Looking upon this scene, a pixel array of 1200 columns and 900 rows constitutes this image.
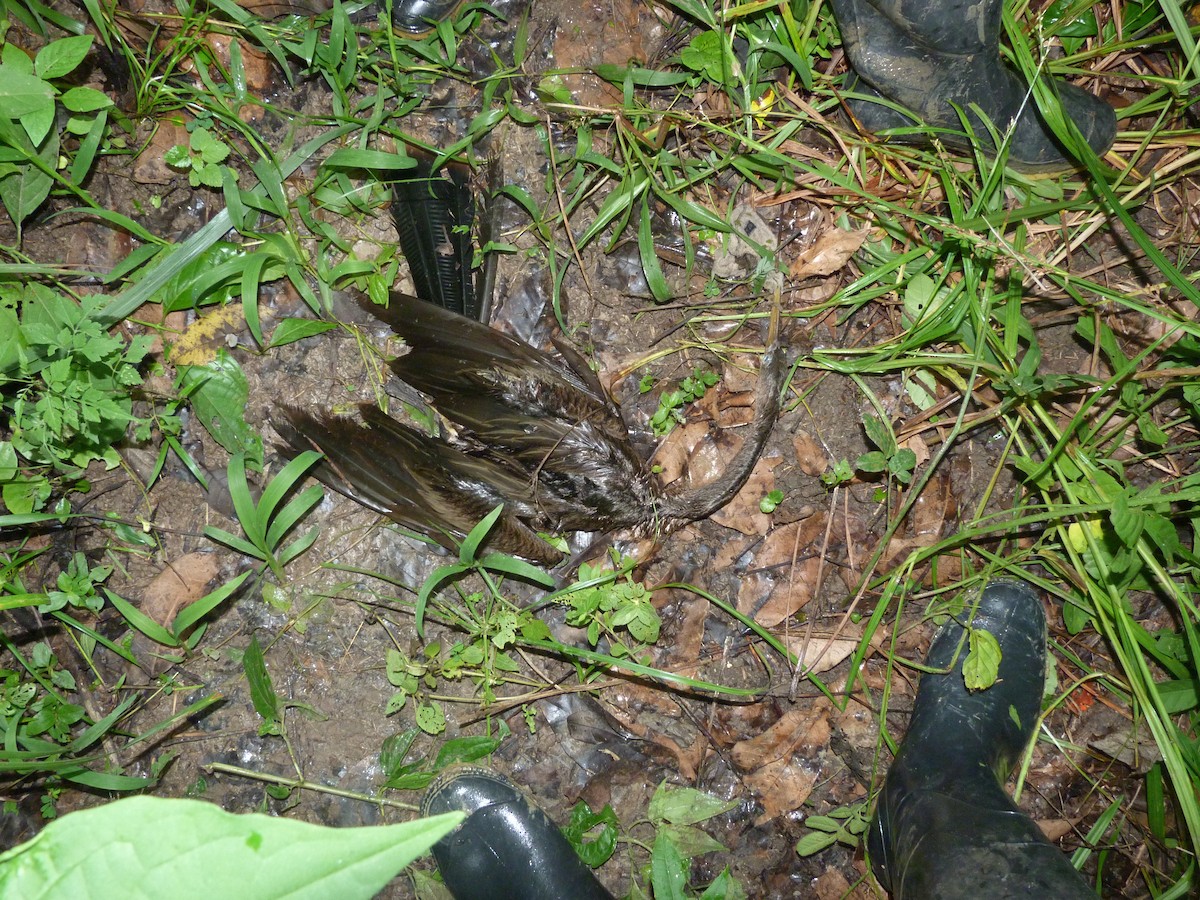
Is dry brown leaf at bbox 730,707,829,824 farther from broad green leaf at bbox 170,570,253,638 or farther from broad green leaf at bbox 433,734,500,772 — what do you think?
broad green leaf at bbox 170,570,253,638

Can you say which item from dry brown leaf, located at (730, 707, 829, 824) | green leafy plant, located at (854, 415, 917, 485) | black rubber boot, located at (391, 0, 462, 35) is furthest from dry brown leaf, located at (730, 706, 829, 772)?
black rubber boot, located at (391, 0, 462, 35)

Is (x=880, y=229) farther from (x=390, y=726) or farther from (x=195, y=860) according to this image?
(x=195, y=860)

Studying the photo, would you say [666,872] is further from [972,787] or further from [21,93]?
[21,93]

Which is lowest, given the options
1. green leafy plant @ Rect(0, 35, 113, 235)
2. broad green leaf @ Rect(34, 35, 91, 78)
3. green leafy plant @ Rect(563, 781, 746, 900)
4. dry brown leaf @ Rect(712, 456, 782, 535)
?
green leafy plant @ Rect(563, 781, 746, 900)

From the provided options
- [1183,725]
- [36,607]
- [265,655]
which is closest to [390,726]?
[265,655]

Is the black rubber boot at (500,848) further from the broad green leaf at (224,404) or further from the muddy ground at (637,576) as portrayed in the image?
the broad green leaf at (224,404)
